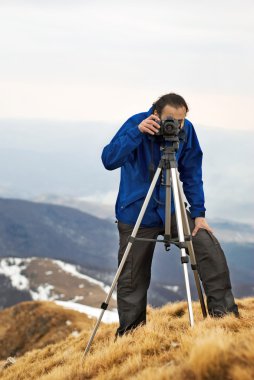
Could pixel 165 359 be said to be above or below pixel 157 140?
below

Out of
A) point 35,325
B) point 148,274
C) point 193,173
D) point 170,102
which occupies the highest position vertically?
point 170,102

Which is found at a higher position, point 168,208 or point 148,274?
point 168,208

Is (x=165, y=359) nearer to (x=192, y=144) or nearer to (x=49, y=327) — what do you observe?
(x=192, y=144)

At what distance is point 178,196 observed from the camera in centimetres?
675

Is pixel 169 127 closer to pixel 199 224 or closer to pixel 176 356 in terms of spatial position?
pixel 199 224

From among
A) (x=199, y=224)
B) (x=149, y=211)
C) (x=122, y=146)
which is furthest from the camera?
(x=199, y=224)

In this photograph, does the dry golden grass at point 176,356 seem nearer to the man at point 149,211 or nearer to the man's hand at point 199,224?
the man at point 149,211

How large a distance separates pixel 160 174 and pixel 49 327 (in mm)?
60197

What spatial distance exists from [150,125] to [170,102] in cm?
45

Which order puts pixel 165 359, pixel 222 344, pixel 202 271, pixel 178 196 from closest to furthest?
pixel 222 344, pixel 165 359, pixel 178 196, pixel 202 271

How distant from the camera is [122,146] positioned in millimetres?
6812

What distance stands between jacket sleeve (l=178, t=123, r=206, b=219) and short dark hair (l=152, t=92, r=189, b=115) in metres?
0.74

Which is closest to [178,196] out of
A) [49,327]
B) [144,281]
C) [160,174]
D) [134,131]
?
[160,174]

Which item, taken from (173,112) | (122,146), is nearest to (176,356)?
(122,146)
